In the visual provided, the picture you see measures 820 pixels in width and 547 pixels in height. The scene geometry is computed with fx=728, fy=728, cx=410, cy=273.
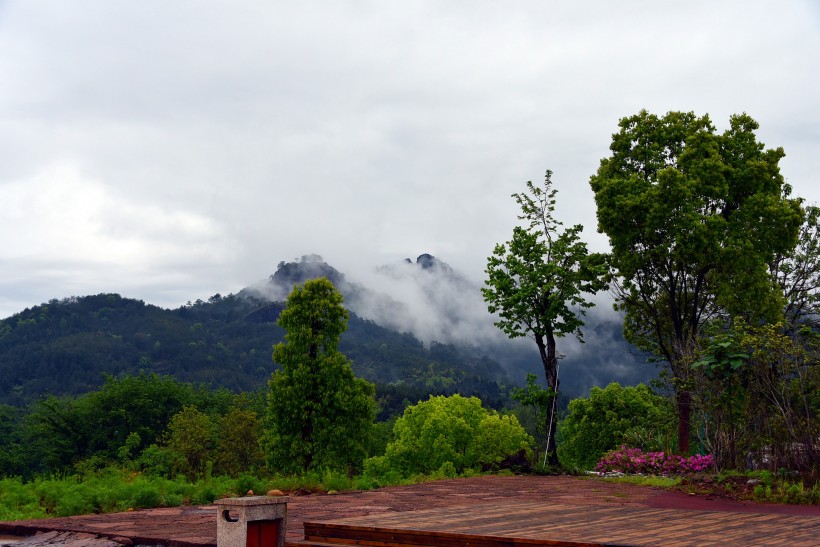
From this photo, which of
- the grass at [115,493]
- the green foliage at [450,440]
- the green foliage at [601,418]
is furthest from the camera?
the green foliage at [601,418]

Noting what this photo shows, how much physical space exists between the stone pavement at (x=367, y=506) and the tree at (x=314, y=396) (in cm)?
965

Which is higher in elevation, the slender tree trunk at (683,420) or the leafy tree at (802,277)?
the leafy tree at (802,277)

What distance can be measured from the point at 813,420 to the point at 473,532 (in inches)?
342

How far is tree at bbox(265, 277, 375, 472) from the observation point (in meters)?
25.8

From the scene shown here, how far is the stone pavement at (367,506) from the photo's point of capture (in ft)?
27.5

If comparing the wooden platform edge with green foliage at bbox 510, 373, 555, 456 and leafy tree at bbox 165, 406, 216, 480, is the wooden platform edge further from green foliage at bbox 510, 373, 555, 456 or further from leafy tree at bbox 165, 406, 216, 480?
leafy tree at bbox 165, 406, 216, 480

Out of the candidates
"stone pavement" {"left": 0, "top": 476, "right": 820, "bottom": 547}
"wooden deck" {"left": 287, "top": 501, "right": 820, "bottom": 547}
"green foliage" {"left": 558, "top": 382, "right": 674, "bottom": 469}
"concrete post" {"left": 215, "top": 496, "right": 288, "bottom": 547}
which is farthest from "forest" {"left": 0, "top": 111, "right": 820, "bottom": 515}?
"green foliage" {"left": 558, "top": 382, "right": 674, "bottom": 469}

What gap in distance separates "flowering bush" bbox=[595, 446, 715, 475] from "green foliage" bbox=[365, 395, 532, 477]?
80.6ft

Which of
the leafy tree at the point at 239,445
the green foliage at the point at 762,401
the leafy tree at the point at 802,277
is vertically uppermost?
the leafy tree at the point at 802,277

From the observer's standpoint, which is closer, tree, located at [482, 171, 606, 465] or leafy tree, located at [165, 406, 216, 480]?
tree, located at [482, 171, 606, 465]

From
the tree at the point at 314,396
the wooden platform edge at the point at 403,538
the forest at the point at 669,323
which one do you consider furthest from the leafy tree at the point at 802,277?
the wooden platform edge at the point at 403,538

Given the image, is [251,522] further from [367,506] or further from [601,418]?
[601,418]

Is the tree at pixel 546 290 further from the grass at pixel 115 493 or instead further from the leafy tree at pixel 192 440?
the leafy tree at pixel 192 440

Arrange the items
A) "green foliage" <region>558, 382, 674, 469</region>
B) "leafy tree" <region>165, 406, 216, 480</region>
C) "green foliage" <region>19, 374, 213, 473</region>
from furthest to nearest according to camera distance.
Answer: "green foliage" <region>19, 374, 213, 473</region> → "leafy tree" <region>165, 406, 216, 480</region> → "green foliage" <region>558, 382, 674, 469</region>
